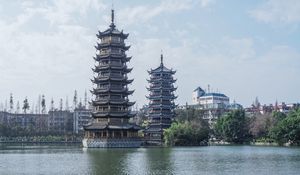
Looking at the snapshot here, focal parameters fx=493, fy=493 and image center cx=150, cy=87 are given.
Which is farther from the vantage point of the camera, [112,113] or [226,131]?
[226,131]

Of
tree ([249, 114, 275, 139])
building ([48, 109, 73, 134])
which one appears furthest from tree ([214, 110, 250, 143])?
building ([48, 109, 73, 134])

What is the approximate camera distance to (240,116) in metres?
118

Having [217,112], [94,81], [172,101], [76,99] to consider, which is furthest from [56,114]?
[94,81]

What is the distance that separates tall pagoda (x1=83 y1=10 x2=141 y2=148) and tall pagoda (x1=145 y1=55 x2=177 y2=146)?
22.6 meters

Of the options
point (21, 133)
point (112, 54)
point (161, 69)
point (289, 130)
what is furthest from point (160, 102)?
point (21, 133)

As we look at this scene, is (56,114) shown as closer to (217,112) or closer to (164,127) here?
(217,112)

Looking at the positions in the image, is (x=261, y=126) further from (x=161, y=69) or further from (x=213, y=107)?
(x=213, y=107)

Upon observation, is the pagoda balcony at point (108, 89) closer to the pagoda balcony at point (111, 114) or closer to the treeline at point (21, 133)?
the pagoda balcony at point (111, 114)

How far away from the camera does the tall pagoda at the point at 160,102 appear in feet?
360

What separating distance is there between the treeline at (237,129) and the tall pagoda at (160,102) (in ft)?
11.8

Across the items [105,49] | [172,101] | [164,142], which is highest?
[105,49]

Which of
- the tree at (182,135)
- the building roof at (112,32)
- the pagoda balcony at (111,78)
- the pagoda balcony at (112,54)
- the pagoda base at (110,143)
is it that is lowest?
the pagoda base at (110,143)

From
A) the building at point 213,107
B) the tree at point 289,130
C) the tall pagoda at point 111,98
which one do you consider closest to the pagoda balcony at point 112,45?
the tall pagoda at point 111,98

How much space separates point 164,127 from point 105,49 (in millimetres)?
29419
